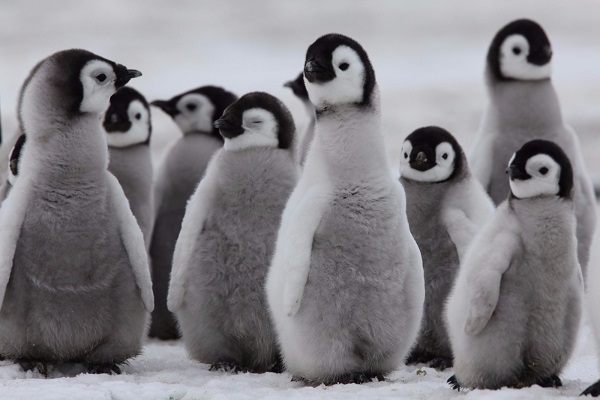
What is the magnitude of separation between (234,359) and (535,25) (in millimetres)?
3522

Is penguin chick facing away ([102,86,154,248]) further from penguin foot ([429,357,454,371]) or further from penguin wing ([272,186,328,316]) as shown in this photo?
penguin wing ([272,186,328,316])

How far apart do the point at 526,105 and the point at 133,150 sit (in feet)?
8.13

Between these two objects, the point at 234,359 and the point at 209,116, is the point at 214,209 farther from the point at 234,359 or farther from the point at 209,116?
the point at 209,116

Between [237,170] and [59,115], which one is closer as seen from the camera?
[59,115]

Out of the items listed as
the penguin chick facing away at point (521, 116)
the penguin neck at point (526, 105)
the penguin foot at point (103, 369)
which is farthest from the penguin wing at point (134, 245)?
the penguin neck at point (526, 105)

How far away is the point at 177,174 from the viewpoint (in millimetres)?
6898

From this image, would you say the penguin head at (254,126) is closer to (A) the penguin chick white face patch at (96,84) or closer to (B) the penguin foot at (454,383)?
(A) the penguin chick white face patch at (96,84)

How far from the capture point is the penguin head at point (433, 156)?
527cm

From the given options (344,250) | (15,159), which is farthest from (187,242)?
(15,159)

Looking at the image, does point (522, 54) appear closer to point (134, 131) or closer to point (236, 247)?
point (134, 131)

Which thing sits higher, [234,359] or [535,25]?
[535,25]

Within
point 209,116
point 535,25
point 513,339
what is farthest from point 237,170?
point 535,25

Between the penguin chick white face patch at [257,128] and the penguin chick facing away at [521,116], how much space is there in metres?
2.31

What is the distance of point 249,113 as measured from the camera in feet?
16.4
